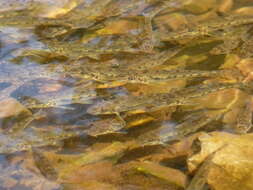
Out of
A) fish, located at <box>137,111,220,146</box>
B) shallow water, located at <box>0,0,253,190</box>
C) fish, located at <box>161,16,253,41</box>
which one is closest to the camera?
shallow water, located at <box>0,0,253,190</box>

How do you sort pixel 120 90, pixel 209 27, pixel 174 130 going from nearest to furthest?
pixel 174 130 < pixel 120 90 < pixel 209 27

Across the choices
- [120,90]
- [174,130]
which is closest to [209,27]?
[120,90]

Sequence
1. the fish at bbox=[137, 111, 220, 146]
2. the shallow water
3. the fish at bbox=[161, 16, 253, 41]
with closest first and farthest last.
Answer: the shallow water
the fish at bbox=[137, 111, 220, 146]
the fish at bbox=[161, 16, 253, 41]

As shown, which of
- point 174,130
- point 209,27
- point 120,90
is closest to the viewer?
point 174,130

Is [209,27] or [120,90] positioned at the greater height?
[209,27]

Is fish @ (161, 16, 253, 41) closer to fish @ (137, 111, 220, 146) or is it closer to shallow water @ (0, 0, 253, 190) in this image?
shallow water @ (0, 0, 253, 190)

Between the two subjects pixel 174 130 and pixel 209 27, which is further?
pixel 209 27

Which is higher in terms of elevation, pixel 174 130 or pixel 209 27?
pixel 209 27

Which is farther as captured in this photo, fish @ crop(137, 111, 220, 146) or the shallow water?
fish @ crop(137, 111, 220, 146)

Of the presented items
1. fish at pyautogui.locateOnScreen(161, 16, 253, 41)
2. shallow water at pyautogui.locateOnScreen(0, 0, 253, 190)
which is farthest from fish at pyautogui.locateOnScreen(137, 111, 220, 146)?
fish at pyautogui.locateOnScreen(161, 16, 253, 41)

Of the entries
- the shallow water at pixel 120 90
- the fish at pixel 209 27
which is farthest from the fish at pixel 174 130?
the fish at pixel 209 27

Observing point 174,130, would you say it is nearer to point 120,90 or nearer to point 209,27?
point 120,90

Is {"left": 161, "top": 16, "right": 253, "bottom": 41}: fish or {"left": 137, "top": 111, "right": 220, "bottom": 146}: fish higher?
{"left": 161, "top": 16, "right": 253, "bottom": 41}: fish
